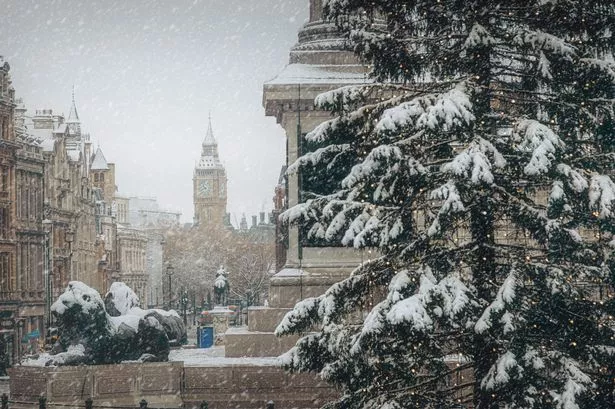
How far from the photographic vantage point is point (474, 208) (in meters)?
10.8

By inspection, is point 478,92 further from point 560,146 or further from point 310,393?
point 310,393

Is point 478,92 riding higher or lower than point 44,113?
lower

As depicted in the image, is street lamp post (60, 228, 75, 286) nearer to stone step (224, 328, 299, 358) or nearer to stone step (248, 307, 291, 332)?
stone step (224, 328, 299, 358)

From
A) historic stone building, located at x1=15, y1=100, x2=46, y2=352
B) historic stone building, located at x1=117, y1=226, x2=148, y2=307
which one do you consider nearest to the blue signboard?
historic stone building, located at x1=15, y1=100, x2=46, y2=352

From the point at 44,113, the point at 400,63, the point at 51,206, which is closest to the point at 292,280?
the point at 400,63

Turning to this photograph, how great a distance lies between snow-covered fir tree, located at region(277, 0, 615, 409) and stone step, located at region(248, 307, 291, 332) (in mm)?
7445

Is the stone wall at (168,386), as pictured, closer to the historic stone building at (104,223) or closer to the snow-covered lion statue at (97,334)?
the snow-covered lion statue at (97,334)

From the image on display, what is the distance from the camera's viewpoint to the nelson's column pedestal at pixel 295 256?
61.8 feet

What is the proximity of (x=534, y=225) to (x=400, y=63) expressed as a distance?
7.44 ft

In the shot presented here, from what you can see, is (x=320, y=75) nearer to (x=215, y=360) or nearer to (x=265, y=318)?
(x=265, y=318)

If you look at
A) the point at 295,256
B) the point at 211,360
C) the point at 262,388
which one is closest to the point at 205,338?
the point at 211,360

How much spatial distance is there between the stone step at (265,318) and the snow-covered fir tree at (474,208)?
744 cm

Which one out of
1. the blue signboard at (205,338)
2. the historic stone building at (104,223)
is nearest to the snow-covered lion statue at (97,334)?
the blue signboard at (205,338)

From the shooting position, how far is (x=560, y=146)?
10.1m
